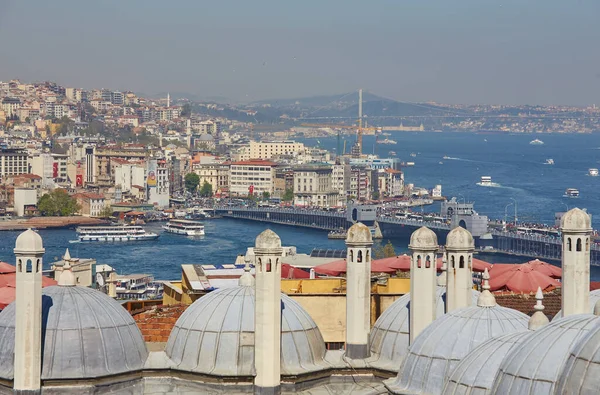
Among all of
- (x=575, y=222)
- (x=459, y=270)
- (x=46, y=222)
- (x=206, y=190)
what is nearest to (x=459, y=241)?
(x=459, y=270)

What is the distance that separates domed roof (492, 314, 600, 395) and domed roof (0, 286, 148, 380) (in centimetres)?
473

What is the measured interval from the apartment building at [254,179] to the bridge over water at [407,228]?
1653cm

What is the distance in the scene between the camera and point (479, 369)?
10.4 metres

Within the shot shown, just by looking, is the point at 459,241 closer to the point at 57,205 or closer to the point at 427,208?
the point at 57,205

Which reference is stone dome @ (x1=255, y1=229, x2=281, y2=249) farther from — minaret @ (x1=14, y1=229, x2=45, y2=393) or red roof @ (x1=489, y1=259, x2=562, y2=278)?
red roof @ (x1=489, y1=259, x2=562, y2=278)

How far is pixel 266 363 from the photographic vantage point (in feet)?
42.5

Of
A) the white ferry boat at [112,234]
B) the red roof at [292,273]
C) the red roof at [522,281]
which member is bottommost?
the white ferry boat at [112,234]

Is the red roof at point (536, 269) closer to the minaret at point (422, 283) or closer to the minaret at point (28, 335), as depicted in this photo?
the minaret at point (422, 283)

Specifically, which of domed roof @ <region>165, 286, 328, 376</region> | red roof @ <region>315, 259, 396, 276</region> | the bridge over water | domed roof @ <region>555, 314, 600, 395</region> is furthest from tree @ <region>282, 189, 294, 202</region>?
domed roof @ <region>555, 314, 600, 395</region>

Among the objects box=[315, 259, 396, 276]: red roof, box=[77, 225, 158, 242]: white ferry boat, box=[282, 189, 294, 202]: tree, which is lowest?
box=[77, 225, 158, 242]: white ferry boat

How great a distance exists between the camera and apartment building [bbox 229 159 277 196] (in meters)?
126

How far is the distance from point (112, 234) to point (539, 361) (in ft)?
254

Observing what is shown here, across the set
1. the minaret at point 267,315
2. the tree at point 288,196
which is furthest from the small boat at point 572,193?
the minaret at point 267,315

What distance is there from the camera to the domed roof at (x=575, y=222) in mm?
12508
